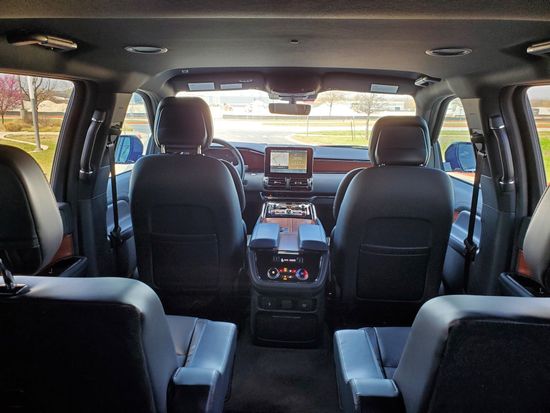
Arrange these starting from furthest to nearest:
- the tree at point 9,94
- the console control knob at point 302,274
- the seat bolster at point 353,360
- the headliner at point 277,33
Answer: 1. the console control knob at point 302,274
2. the tree at point 9,94
3. the seat bolster at point 353,360
4. the headliner at point 277,33

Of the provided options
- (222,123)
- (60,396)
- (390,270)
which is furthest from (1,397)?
(222,123)

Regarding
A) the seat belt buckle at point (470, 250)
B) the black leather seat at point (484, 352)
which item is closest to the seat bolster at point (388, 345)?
the black leather seat at point (484, 352)

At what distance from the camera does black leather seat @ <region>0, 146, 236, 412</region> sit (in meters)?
0.96

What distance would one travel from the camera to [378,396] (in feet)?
3.84

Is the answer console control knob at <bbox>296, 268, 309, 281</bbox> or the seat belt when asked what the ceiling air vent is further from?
console control knob at <bbox>296, 268, 309, 281</bbox>

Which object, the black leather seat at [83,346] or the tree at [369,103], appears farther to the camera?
the tree at [369,103]

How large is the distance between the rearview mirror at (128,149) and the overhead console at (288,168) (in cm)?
121

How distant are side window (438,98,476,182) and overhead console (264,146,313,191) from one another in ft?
4.13

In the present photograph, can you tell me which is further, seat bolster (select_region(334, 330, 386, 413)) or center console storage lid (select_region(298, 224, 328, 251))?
center console storage lid (select_region(298, 224, 328, 251))

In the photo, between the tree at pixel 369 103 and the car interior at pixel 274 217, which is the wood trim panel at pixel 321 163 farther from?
the tree at pixel 369 103

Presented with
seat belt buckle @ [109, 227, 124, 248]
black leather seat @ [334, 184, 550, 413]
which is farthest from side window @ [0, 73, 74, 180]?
black leather seat @ [334, 184, 550, 413]

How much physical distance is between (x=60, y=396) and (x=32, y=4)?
1.15 meters

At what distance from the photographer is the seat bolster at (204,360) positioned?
119 cm

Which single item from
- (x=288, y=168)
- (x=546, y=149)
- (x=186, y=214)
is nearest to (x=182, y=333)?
(x=186, y=214)
